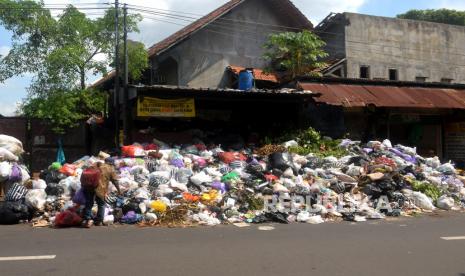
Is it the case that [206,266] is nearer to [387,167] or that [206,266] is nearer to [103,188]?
[103,188]

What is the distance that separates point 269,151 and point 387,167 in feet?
10.5

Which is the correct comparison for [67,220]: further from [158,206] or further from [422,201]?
[422,201]

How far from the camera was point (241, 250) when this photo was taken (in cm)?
666

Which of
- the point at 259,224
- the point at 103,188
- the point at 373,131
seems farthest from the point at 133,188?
the point at 373,131

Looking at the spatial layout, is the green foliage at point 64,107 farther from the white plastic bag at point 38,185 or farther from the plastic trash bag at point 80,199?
the plastic trash bag at point 80,199

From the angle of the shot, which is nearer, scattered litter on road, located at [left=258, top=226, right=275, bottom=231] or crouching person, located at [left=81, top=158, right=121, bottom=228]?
scattered litter on road, located at [left=258, top=226, right=275, bottom=231]

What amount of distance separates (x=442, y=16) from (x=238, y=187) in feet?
134

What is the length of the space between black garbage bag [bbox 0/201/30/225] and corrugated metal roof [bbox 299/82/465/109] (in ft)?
29.2

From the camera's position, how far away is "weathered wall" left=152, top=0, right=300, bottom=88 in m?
20.7

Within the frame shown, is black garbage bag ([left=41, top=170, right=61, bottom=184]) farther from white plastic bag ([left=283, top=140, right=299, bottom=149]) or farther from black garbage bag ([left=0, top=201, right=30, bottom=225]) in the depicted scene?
white plastic bag ([left=283, top=140, right=299, bottom=149])

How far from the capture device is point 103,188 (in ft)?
30.6

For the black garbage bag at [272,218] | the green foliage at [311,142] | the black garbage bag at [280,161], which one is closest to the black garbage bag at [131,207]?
the black garbage bag at [272,218]

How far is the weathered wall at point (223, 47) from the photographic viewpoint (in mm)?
20688

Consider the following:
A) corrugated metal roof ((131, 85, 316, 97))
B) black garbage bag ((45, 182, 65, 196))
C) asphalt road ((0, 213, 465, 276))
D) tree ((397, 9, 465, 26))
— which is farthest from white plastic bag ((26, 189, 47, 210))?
tree ((397, 9, 465, 26))
